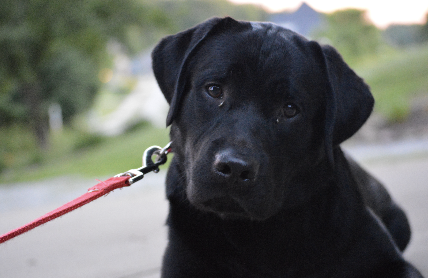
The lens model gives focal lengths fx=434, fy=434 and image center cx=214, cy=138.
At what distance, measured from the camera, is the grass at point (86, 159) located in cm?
794

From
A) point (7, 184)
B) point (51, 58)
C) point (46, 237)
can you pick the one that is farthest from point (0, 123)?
point (46, 237)

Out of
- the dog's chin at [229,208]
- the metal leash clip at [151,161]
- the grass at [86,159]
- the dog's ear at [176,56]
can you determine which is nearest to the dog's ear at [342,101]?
the dog's chin at [229,208]

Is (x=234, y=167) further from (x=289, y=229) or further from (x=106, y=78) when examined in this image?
(x=106, y=78)

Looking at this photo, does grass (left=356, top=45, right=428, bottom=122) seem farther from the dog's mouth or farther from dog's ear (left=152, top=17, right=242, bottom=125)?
the dog's mouth

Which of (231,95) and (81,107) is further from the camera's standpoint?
(81,107)

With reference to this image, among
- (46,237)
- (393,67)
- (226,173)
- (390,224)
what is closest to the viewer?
(226,173)

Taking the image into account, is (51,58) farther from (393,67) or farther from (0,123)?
(393,67)

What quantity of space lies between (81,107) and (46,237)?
41.7ft

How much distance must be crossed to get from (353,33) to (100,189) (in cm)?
1567

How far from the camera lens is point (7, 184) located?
7.53 meters

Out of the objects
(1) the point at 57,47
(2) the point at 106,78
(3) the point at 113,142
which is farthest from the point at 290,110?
(2) the point at 106,78

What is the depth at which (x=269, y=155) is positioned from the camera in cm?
206

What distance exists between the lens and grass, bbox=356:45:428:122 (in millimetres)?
9992

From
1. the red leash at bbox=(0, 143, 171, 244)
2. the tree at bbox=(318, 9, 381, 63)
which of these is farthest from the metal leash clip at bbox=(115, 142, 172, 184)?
the tree at bbox=(318, 9, 381, 63)
